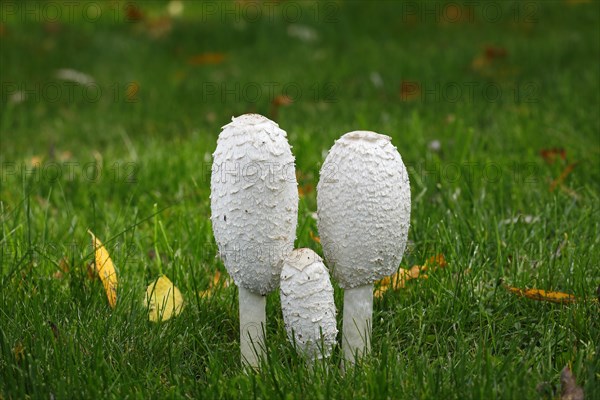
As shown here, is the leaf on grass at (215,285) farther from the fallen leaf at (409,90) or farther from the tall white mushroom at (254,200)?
the fallen leaf at (409,90)

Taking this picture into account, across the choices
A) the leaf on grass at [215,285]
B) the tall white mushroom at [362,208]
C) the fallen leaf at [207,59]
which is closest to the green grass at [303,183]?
the leaf on grass at [215,285]

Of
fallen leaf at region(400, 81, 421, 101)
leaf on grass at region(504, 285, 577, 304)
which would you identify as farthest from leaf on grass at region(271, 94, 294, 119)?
leaf on grass at region(504, 285, 577, 304)

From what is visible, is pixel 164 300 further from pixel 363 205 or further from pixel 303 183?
pixel 303 183

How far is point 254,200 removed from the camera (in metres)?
2.12

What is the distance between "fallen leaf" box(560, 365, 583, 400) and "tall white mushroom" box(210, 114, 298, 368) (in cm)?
89

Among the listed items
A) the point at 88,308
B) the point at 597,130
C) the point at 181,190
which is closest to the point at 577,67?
the point at 597,130

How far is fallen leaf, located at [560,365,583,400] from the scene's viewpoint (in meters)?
2.10

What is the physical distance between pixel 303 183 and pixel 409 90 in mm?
2098

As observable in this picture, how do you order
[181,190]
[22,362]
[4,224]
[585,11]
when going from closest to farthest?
[22,362] → [4,224] → [181,190] → [585,11]

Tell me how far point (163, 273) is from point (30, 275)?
0.53m

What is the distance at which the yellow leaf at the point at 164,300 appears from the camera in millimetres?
2656

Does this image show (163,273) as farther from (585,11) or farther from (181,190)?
(585,11)

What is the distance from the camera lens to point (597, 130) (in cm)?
450

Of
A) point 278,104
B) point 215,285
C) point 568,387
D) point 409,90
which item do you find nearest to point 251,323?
point 215,285
